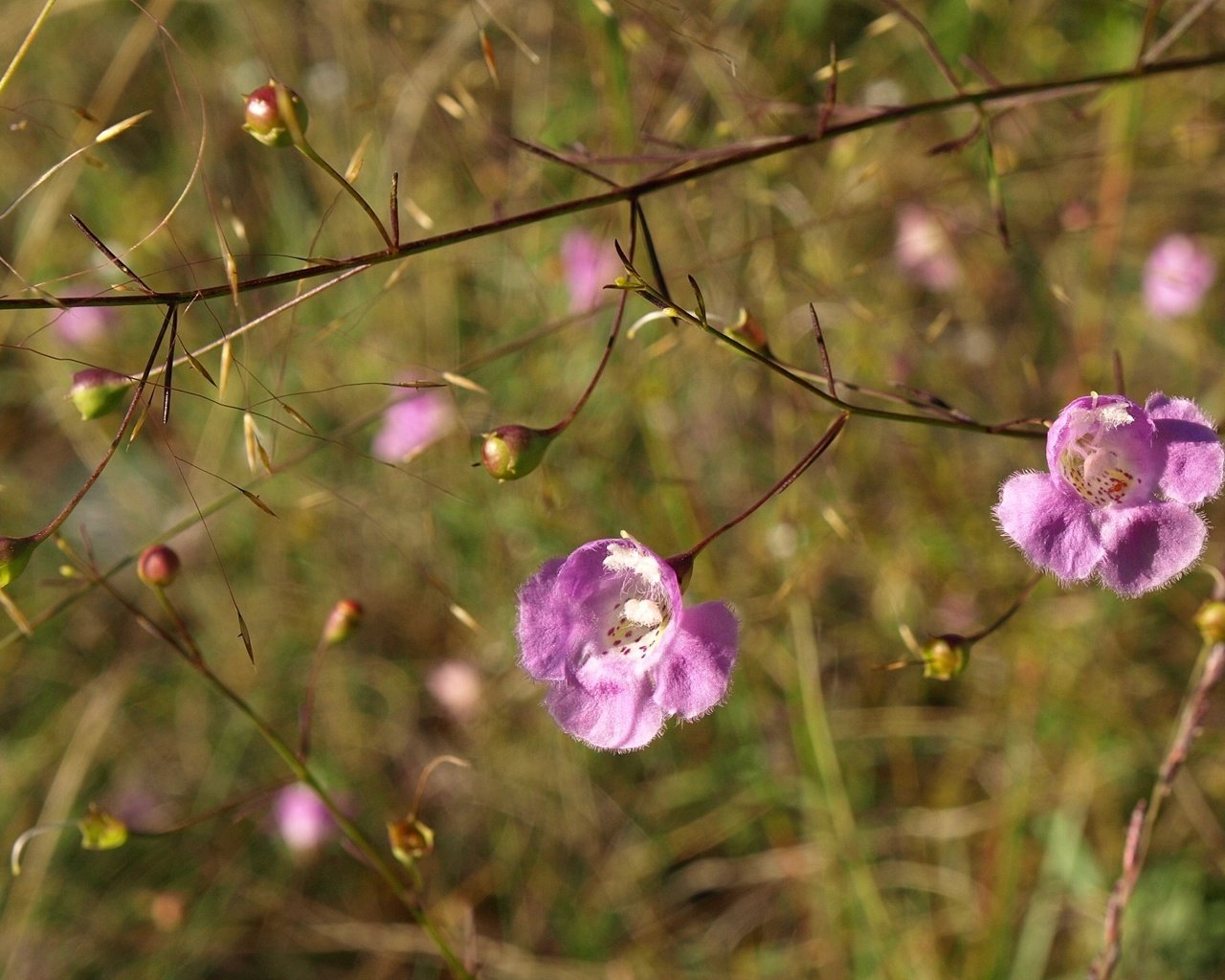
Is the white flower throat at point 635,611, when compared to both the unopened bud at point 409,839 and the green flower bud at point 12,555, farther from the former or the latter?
the green flower bud at point 12,555

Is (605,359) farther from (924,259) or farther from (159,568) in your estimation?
(924,259)

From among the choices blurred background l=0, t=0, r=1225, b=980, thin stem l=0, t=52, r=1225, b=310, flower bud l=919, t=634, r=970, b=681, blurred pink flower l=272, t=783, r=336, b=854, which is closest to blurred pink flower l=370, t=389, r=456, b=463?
blurred background l=0, t=0, r=1225, b=980

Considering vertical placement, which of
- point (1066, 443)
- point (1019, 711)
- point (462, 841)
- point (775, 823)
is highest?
point (1066, 443)

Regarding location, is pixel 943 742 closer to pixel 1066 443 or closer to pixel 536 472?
pixel 536 472

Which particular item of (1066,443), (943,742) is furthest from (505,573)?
(1066,443)

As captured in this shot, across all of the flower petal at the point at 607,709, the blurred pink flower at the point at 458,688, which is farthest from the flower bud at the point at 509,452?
the blurred pink flower at the point at 458,688

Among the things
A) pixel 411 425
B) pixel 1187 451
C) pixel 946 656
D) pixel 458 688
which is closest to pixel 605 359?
pixel 946 656
